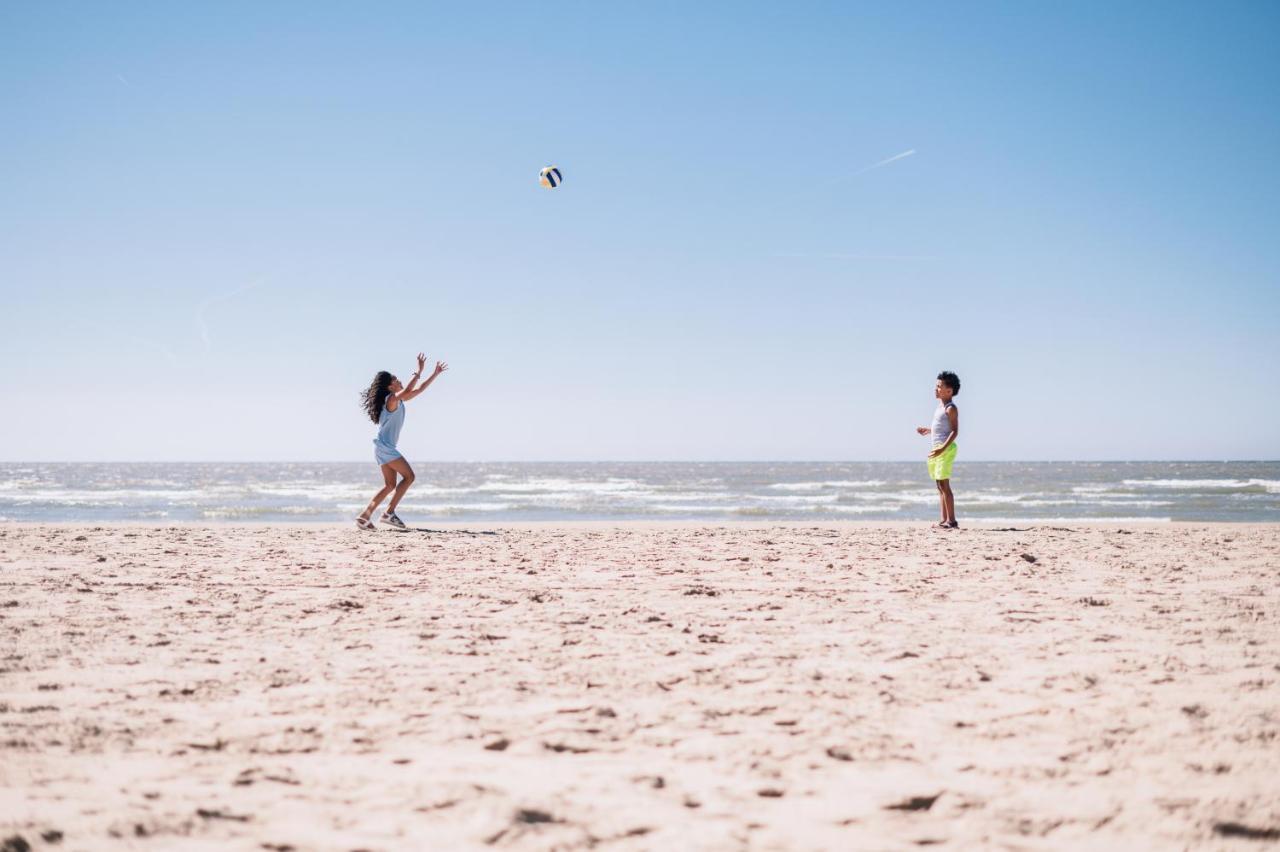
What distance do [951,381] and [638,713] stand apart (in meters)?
7.92

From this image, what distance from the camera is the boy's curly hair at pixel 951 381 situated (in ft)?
31.1

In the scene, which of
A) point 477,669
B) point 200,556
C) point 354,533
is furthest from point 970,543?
point 200,556

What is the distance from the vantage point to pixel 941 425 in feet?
31.6

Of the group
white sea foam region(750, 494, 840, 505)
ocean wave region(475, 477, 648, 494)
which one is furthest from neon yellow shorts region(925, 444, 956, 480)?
ocean wave region(475, 477, 648, 494)

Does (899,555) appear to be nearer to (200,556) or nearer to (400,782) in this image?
(400,782)

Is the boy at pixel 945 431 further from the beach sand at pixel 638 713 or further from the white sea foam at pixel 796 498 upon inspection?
the white sea foam at pixel 796 498

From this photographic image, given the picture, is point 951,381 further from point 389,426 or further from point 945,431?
point 389,426

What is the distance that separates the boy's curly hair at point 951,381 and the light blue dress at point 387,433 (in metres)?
6.68

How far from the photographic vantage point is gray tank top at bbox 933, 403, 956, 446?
9569mm

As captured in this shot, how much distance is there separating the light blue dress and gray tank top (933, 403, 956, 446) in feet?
21.8

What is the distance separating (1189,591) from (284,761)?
5.44 m

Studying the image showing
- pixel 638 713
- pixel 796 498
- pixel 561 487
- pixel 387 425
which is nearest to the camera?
pixel 638 713

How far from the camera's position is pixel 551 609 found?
456 centimetres

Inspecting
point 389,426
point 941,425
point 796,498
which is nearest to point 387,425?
point 389,426
